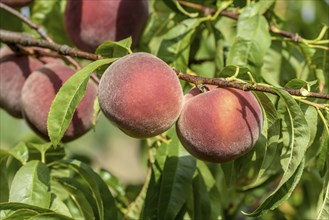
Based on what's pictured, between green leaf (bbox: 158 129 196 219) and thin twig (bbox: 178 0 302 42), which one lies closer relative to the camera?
green leaf (bbox: 158 129 196 219)

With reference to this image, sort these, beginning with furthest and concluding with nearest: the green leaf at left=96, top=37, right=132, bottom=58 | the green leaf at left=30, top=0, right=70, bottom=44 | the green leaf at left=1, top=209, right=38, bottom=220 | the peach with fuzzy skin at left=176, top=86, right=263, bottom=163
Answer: the green leaf at left=30, top=0, right=70, bottom=44
the green leaf at left=96, top=37, right=132, bottom=58
the peach with fuzzy skin at left=176, top=86, right=263, bottom=163
the green leaf at left=1, top=209, right=38, bottom=220

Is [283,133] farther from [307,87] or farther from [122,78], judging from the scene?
[122,78]

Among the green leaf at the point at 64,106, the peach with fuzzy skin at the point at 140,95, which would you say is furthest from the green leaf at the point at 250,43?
the green leaf at the point at 64,106

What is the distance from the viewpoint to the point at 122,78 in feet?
4.70

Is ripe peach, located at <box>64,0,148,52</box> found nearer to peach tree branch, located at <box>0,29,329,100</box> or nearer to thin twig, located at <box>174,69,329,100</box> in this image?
peach tree branch, located at <box>0,29,329,100</box>

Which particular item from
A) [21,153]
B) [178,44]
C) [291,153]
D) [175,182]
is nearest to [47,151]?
[21,153]

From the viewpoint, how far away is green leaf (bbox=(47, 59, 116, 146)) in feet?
4.58

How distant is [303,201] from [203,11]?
3.22ft

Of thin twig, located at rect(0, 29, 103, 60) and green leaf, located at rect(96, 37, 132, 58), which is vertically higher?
green leaf, located at rect(96, 37, 132, 58)

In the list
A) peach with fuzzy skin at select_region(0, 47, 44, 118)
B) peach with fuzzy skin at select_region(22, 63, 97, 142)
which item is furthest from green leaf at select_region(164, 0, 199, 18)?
peach with fuzzy skin at select_region(0, 47, 44, 118)

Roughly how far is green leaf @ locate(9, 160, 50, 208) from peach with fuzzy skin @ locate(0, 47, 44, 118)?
440mm

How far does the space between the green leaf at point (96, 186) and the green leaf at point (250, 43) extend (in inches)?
17.3

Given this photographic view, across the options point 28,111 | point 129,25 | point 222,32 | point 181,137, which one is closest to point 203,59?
point 222,32

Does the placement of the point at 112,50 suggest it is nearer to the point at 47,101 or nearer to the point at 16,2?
the point at 47,101
